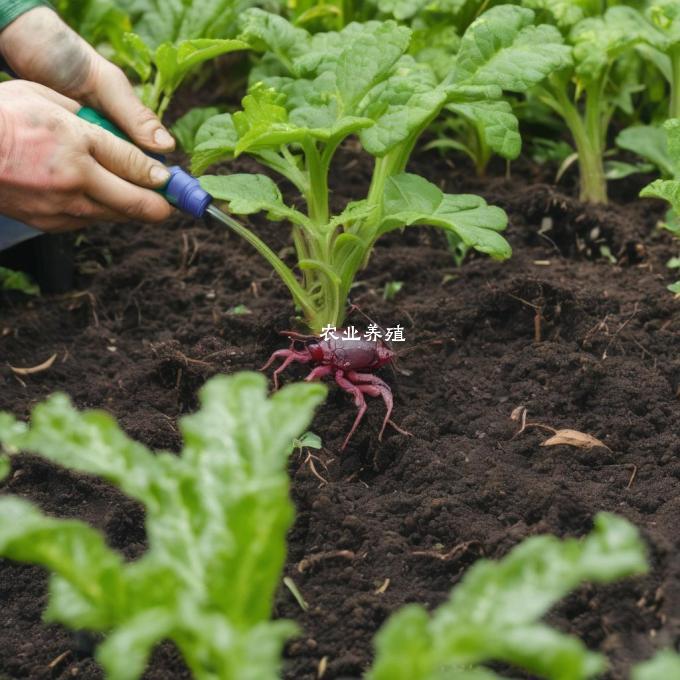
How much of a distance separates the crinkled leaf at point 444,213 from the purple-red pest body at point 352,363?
1.02 ft

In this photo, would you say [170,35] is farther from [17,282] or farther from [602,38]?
[602,38]

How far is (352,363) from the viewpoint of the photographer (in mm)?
2348

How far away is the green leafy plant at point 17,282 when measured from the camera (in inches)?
121

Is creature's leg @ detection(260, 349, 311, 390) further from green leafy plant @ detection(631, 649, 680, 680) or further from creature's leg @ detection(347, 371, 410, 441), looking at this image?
green leafy plant @ detection(631, 649, 680, 680)

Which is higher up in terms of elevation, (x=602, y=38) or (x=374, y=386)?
(x=602, y=38)

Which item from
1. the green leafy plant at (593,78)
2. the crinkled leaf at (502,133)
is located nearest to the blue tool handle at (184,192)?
the crinkled leaf at (502,133)

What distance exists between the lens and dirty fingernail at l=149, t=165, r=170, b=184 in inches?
97.4

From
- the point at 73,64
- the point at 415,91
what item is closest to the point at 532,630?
the point at 415,91

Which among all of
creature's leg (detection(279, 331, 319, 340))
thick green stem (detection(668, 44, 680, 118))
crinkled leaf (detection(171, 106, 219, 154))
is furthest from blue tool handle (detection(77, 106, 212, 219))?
thick green stem (detection(668, 44, 680, 118))

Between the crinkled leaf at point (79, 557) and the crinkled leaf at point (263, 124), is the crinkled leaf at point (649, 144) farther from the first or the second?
the crinkled leaf at point (79, 557)

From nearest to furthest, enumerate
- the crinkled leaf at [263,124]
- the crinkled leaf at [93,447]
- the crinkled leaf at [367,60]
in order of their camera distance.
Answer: the crinkled leaf at [93,447] < the crinkled leaf at [263,124] < the crinkled leaf at [367,60]

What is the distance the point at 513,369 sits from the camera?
253cm

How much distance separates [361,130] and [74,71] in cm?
89

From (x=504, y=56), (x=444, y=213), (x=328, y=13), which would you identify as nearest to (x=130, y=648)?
(x=444, y=213)
